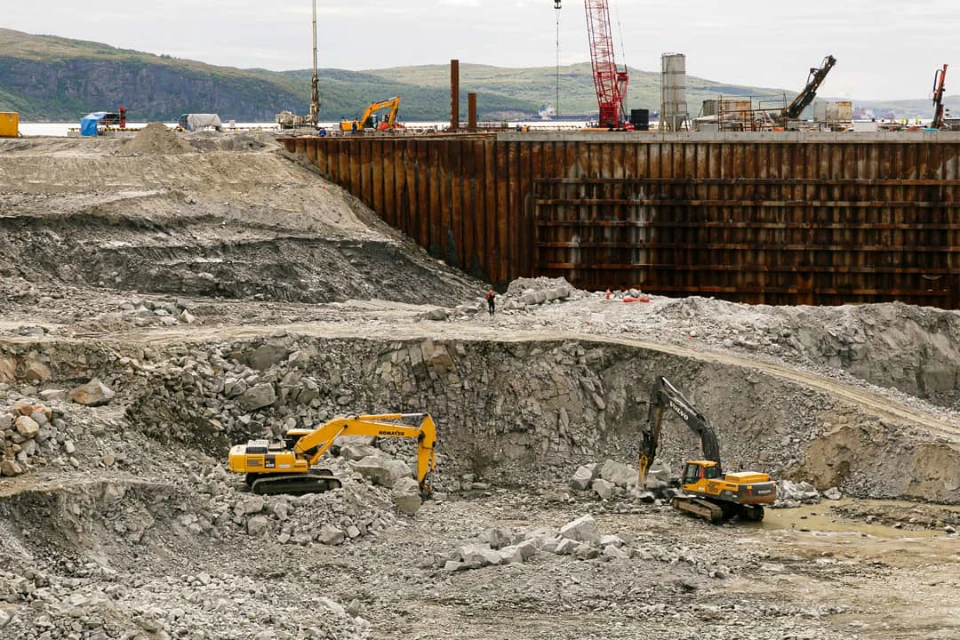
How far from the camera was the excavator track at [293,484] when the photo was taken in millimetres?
25453

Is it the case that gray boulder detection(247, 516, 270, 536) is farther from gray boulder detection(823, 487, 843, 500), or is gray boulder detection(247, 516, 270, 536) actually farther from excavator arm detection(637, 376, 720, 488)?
gray boulder detection(823, 487, 843, 500)

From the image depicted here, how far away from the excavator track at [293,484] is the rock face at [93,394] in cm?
385

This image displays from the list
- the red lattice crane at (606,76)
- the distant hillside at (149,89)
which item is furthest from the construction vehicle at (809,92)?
the distant hillside at (149,89)

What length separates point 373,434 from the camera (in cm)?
2673

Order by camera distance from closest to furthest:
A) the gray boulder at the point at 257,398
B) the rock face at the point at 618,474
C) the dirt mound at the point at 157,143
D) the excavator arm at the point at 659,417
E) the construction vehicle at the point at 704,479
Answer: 1. the construction vehicle at the point at 704,479
2. the excavator arm at the point at 659,417
3. the gray boulder at the point at 257,398
4. the rock face at the point at 618,474
5. the dirt mound at the point at 157,143

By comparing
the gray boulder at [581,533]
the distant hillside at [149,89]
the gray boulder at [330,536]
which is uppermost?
the distant hillside at [149,89]

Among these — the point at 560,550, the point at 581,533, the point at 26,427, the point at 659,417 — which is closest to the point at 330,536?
the point at 560,550

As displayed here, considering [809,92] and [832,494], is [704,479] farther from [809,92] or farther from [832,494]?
[809,92]

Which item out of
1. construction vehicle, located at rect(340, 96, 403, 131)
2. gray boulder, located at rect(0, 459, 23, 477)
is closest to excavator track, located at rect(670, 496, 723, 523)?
gray boulder, located at rect(0, 459, 23, 477)

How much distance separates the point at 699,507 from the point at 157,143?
25.1m

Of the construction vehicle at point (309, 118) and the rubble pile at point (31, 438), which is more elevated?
the construction vehicle at point (309, 118)

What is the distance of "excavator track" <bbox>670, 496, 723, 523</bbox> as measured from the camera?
26.9m

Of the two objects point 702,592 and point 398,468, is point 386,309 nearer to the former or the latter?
point 398,468

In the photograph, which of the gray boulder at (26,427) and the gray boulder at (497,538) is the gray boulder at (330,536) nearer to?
the gray boulder at (497,538)
